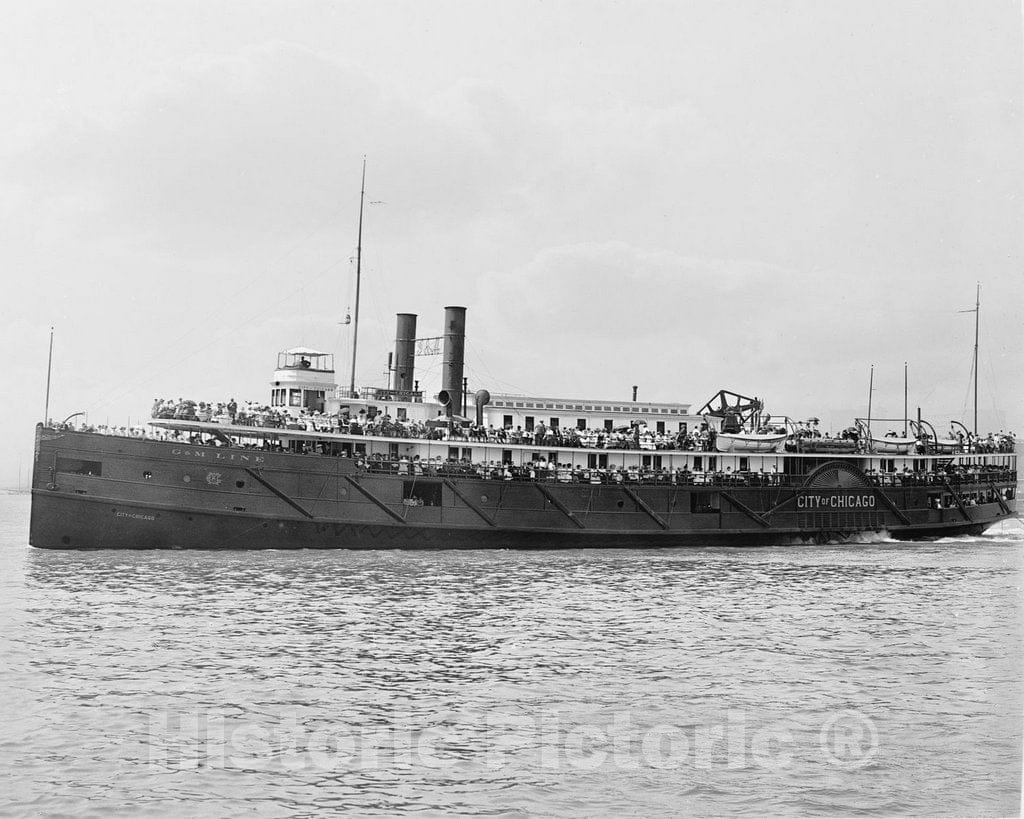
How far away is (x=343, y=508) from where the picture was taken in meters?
31.2

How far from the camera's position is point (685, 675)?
15.2 m

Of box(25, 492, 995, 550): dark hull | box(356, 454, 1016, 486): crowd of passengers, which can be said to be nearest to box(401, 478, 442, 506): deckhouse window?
box(356, 454, 1016, 486): crowd of passengers

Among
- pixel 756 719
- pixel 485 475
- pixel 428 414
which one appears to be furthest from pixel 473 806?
pixel 428 414

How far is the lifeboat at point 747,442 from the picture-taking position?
1518 inches

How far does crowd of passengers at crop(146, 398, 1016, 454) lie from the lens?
31.2 meters

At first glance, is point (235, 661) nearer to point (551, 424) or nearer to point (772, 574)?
point (772, 574)

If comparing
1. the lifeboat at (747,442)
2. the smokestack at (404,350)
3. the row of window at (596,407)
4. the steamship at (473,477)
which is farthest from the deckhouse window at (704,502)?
the smokestack at (404,350)

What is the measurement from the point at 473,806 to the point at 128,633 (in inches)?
384

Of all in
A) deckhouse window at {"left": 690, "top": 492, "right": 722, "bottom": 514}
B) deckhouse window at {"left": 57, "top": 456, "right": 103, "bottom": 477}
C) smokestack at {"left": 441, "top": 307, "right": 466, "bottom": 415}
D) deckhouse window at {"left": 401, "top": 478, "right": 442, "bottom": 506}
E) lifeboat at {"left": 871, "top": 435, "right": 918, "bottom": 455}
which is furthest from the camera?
lifeboat at {"left": 871, "top": 435, "right": 918, "bottom": 455}

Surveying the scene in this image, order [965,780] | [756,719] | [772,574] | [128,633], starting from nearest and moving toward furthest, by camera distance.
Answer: [965,780], [756,719], [128,633], [772,574]

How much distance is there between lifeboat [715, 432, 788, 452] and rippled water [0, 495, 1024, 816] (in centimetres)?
1378

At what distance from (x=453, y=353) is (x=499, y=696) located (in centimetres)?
2500

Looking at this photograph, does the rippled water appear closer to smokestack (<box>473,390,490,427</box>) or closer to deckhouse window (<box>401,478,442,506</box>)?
deckhouse window (<box>401,478,442,506</box>)

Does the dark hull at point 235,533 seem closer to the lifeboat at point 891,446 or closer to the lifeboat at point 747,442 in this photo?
the lifeboat at point 747,442
